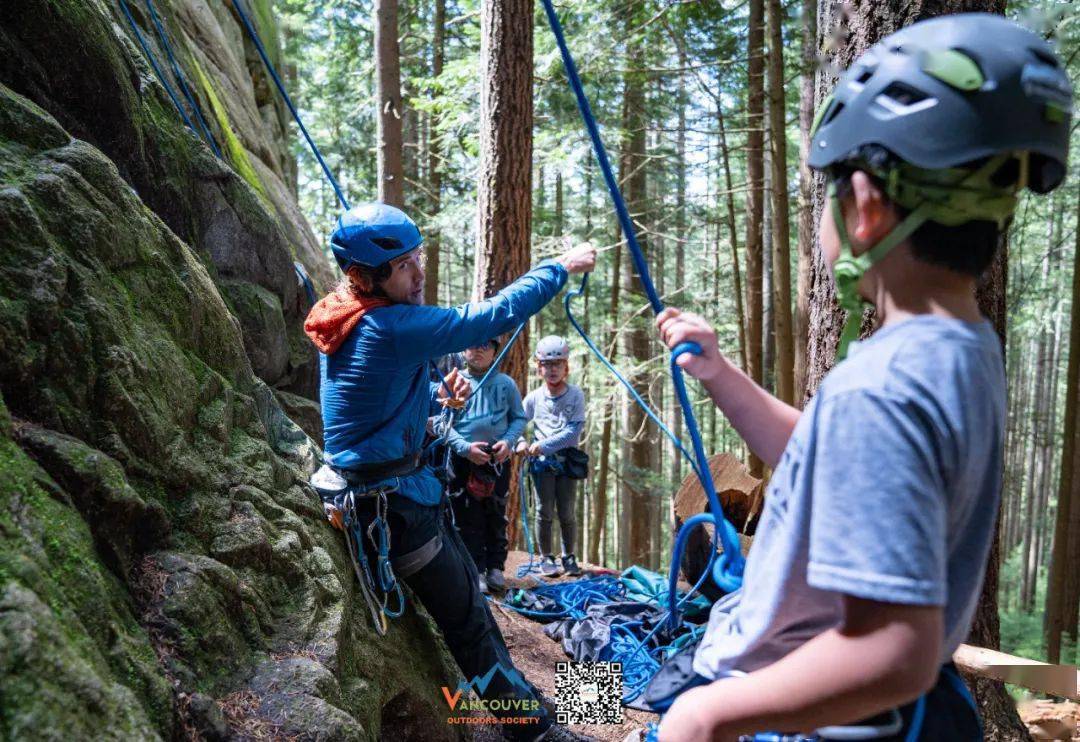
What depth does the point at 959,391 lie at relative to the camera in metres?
1.05

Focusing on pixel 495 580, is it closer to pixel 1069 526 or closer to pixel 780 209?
pixel 780 209

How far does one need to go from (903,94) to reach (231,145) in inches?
251

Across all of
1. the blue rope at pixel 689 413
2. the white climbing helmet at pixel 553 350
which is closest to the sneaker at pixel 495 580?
the white climbing helmet at pixel 553 350

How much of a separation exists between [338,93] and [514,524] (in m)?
13.0

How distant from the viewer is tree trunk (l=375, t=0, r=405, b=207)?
402 inches

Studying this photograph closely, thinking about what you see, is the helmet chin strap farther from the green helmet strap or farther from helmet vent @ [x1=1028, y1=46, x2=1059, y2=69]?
helmet vent @ [x1=1028, y1=46, x2=1059, y2=69]

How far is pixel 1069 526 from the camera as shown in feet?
30.3

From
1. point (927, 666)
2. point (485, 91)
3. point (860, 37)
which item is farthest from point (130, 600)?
point (485, 91)

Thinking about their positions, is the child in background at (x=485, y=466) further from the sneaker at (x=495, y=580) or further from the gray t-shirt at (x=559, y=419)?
the gray t-shirt at (x=559, y=419)

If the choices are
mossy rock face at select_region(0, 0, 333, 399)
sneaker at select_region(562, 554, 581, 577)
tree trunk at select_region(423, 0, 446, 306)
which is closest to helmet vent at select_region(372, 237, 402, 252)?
mossy rock face at select_region(0, 0, 333, 399)

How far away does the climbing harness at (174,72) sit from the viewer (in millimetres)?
4695

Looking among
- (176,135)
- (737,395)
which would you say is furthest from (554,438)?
(737,395)

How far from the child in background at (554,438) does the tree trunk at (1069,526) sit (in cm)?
634

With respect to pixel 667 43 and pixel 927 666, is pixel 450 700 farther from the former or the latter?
pixel 667 43
